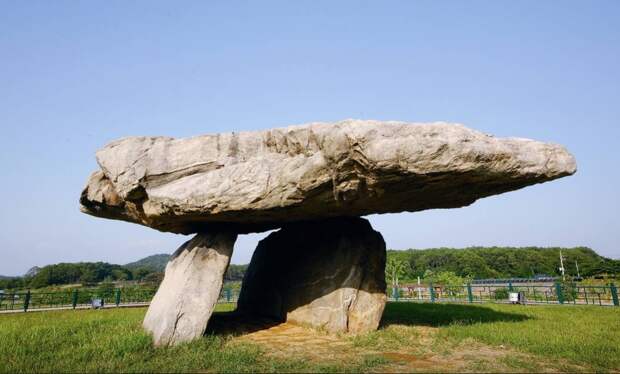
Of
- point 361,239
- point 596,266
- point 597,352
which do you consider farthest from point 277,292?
point 596,266

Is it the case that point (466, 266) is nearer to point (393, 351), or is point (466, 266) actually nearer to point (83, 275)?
point (393, 351)

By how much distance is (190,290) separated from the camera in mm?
7879

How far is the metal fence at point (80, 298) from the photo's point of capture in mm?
20625

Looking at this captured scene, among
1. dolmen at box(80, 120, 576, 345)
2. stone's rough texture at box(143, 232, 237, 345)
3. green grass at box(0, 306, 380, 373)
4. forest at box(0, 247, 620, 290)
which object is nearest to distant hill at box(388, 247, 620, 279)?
forest at box(0, 247, 620, 290)

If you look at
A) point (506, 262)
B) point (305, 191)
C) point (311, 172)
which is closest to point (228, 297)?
point (305, 191)

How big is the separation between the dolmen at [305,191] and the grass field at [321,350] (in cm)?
78

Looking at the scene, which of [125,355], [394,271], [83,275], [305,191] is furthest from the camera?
[83,275]

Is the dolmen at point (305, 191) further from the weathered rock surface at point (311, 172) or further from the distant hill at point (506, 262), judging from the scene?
the distant hill at point (506, 262)

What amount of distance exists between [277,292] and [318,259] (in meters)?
1.68

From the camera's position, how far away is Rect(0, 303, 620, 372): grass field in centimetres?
593

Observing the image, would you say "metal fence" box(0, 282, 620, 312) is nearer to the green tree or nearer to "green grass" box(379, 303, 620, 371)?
"green grass" box(379, 303, 620, 371)

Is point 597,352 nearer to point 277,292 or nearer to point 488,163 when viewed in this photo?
point 488,163

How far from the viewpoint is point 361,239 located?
Answer: 31.1ft

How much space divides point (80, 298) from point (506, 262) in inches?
2475
